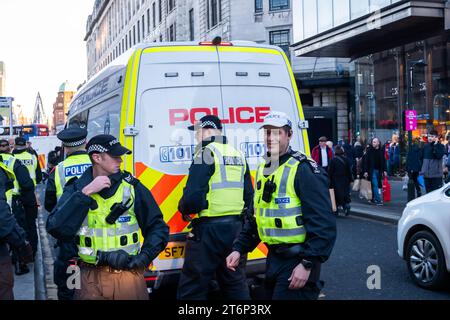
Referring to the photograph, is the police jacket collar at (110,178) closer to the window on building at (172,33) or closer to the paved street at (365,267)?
the paved street at (365,267)

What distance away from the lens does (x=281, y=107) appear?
20.1 feet

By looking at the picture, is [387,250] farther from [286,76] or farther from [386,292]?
[286,76]

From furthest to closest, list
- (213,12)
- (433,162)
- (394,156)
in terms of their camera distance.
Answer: (213,12) → (394,156) → (433,162)

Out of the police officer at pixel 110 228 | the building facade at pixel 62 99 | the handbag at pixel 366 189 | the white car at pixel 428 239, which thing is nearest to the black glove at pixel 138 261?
the police officer at pixel 110 228

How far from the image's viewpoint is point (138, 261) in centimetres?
373

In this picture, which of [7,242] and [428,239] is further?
[428,239]

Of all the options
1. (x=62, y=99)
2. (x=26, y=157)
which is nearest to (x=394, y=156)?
(x=26, y=157)

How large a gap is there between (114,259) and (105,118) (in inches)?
122

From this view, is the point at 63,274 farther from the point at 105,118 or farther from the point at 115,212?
the point at 115,212

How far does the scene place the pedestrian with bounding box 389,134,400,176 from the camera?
22547mm

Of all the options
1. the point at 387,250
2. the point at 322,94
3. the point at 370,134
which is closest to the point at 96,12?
the point at 322,94

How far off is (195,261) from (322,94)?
30.6 metres

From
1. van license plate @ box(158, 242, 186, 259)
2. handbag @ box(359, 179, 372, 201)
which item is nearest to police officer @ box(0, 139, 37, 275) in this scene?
van license plate @ box(158, 242, 186, 259)

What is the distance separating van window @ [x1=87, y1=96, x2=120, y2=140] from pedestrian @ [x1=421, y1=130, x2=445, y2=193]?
887cm
